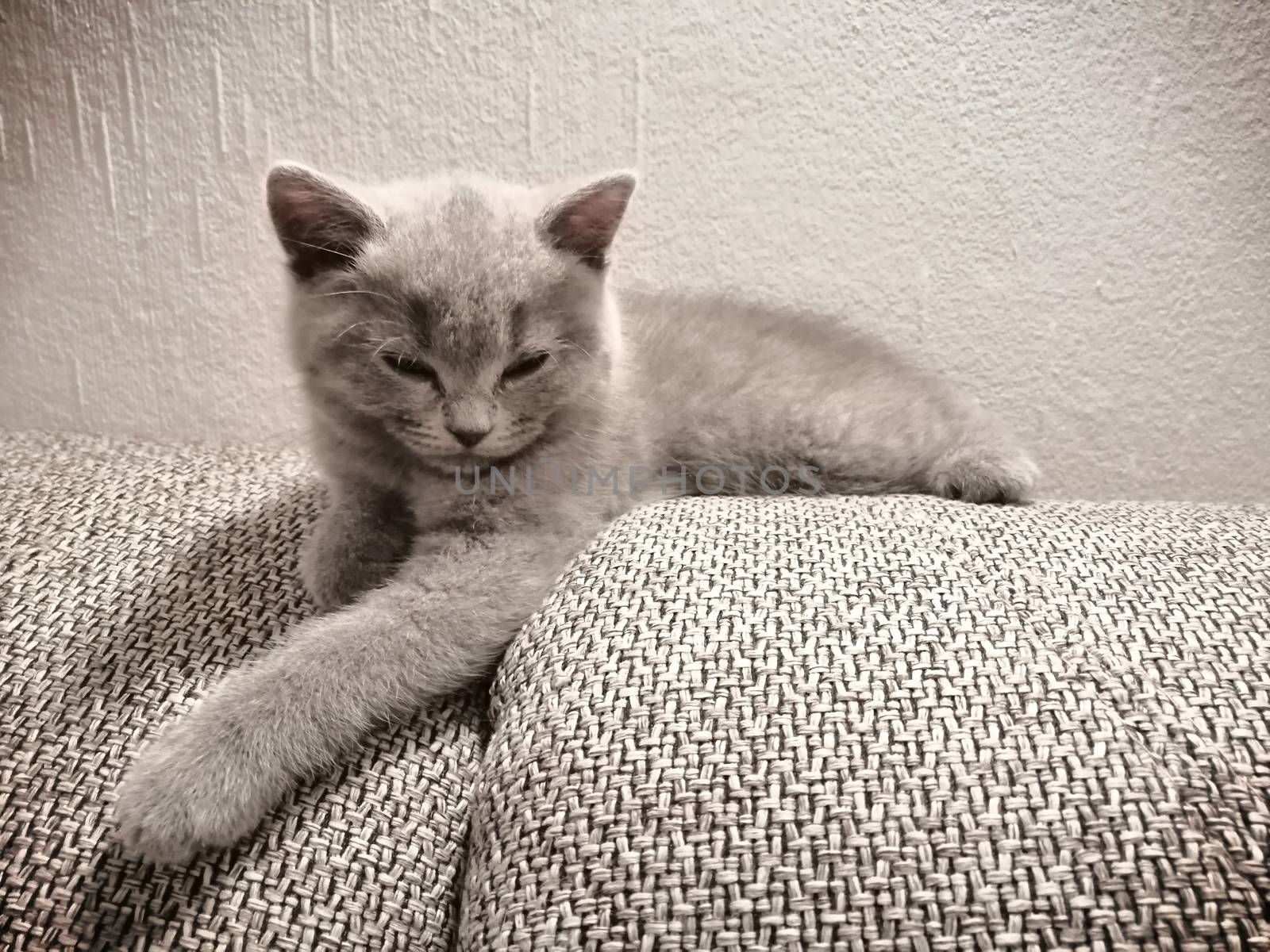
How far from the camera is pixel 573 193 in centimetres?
88

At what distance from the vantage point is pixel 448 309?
0.81m

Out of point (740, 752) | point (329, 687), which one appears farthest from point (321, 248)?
point (740, 752)

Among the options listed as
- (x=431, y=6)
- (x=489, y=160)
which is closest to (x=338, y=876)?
(x=489, y=160)

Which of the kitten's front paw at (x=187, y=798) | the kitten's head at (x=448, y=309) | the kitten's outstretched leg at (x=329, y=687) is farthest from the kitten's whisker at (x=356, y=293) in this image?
the kitten's front paw at (x=187, y=798)

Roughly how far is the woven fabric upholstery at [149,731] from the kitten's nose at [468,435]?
23 centimetres

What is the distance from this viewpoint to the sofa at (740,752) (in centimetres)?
50

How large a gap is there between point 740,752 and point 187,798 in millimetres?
398

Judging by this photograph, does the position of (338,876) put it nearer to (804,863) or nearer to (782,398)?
(804,863)

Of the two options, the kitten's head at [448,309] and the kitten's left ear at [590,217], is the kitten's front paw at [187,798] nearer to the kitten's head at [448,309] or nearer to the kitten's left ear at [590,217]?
the kitten's head at [448,309]

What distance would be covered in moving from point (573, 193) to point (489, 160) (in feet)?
1.60

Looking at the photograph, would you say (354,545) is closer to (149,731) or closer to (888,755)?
(149,731)

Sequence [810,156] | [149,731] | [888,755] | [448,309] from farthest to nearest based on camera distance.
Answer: [810,156], [448,309], [149,731], [888,755]

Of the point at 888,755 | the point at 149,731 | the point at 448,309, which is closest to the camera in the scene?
the point at 888,755

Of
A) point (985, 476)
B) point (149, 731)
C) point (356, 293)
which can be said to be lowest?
point (149, 731)
